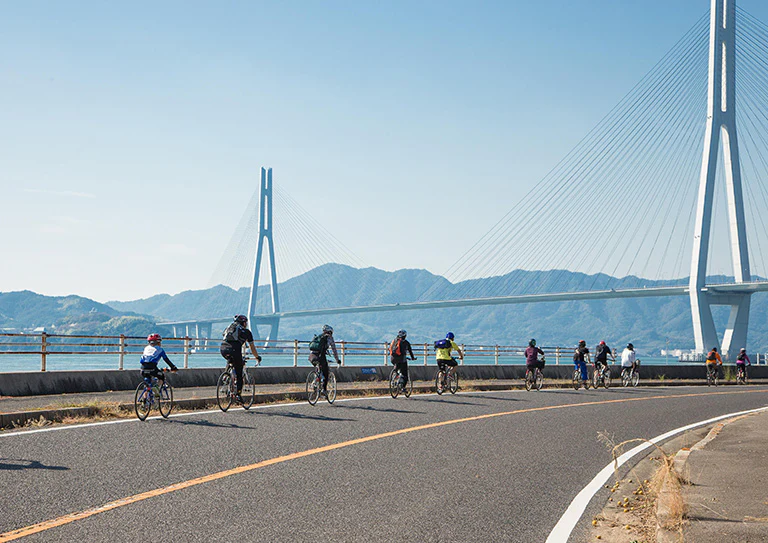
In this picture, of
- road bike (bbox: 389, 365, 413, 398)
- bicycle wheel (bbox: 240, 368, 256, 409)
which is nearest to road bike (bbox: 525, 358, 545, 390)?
road bike (bbox: 389, 365, 413, 398)

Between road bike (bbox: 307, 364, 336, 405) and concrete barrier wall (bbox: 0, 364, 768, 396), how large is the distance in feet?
15.9

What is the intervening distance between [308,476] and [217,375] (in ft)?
45.9

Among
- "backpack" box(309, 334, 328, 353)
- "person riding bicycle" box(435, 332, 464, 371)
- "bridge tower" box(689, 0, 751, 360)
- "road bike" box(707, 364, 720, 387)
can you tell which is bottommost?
"road bike" box(707, 364, 720, 387)

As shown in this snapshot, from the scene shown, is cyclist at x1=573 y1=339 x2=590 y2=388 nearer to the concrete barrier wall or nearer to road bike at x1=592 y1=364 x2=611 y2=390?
road bike at x1=592 y1=364 x2=611 y2=390

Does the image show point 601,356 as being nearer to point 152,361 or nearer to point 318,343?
point 318,343

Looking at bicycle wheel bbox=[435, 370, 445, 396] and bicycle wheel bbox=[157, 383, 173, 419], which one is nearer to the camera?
bicycle wheel bbox=[157, 383, 173, 419]

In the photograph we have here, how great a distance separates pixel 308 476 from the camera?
7551mm

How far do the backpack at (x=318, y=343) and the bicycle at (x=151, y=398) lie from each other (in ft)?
12.1

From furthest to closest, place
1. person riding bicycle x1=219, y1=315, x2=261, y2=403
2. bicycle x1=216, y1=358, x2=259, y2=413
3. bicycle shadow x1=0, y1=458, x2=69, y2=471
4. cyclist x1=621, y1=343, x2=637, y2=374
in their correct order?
cyclist x1=621, y1=343, x2=637, y2=374 < person riding bicycle x1=219, y1=315, x2=261, y2=403 < bicycle x1=216, y1=358, x2=259, y2=413 < bicycle shadow x1=0, y1=458, x2=69, y2=471

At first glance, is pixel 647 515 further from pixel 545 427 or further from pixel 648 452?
pixel 545 427

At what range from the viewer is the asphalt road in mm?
5637

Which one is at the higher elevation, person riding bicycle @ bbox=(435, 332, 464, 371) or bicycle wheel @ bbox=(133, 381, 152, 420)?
person riding bicycle @ bbox=(435, 332, 464, 371)

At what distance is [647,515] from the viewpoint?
6.45m

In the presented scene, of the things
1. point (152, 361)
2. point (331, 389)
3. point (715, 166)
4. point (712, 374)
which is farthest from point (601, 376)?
point (715, 166)
